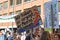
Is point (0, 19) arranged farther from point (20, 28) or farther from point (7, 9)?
point (7, 9)

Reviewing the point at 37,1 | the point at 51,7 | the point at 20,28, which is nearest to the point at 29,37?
the point at 20,28

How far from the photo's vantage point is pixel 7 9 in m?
45.8

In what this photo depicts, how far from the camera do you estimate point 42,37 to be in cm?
603

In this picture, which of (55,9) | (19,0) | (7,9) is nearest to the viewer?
(55,9)

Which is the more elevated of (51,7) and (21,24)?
(51,7)

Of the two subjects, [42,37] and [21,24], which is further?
[21,24]

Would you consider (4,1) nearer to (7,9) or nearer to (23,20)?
(7,9)

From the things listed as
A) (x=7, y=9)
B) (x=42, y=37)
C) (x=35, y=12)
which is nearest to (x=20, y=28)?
(x=35, y=12)

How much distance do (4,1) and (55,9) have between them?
41.7 meters

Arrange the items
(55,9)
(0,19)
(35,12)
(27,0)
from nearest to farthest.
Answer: (55,9) → (35,12) → (0,19) → (27,0)

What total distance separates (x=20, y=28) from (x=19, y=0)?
33609 millimetres

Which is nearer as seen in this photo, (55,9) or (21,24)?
(55,9)

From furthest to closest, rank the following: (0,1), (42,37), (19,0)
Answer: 1. (0,1)
2. (19,0)
3. (42,37)

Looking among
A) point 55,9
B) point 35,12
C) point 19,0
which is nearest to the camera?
point 55,9
